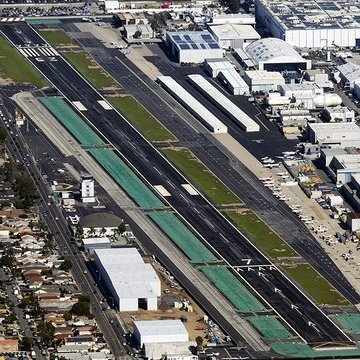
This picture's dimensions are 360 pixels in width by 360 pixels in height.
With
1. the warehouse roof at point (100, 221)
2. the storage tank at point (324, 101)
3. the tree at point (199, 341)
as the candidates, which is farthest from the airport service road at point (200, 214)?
the storage tank at point (324, 101)

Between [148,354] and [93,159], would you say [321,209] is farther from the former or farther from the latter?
[148,354]

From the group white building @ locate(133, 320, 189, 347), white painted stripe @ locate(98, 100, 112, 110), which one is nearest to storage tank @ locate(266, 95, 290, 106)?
white painted stripe @ locate(98, 100, 112, 110)

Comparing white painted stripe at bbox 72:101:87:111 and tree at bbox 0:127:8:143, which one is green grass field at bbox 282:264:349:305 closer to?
tree at bbox 0:127:8:143

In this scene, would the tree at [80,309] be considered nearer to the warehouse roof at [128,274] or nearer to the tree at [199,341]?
the warehouse roof at [128,274]

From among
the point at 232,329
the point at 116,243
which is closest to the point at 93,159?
the point at 116,243

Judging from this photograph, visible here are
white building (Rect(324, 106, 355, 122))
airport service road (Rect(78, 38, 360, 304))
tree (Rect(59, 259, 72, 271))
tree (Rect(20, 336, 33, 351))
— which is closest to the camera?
tree (Rect(20, 336, 33, 351))

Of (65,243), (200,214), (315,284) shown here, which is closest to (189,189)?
(200,214)
